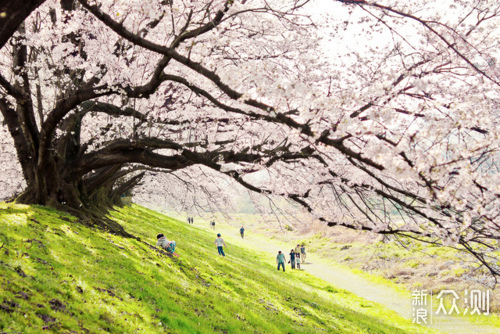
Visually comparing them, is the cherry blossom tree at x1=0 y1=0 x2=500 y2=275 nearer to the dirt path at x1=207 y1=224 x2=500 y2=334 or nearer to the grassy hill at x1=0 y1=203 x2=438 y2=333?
the grassy hill at x1=0 y1=203 x2=438 y2=333

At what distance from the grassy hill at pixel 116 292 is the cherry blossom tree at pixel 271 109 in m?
3.25

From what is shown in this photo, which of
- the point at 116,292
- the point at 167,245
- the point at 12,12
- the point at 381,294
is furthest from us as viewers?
the point at 381,294

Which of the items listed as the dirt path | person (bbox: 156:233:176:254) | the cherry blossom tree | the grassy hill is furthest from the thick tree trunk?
the dirt path

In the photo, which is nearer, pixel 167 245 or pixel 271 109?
pixel 271 109

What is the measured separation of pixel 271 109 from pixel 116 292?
6.14 metres

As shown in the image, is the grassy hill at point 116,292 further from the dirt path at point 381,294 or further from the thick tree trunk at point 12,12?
the dirt path at point 381,294

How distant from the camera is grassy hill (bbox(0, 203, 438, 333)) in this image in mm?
6309

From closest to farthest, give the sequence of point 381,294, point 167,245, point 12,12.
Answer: point 12,12
point 167,245
point 381,294

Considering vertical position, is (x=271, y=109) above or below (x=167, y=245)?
above

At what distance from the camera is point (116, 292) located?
8.34m

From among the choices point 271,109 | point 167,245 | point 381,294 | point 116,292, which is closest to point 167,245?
point 167,245

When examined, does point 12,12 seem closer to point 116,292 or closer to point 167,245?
point 116,292

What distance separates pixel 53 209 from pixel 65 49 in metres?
6.34

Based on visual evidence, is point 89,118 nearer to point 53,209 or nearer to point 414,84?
point 53,209
